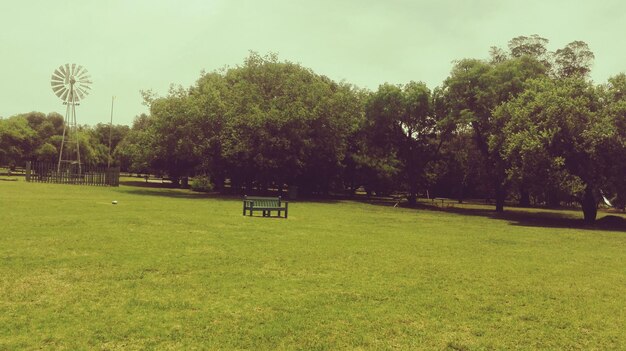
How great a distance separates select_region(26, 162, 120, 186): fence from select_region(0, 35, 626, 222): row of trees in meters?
4.14

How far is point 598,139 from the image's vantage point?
2598cm

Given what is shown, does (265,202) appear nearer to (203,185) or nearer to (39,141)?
(203,185)

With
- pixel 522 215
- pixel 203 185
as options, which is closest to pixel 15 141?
pixel 203 185

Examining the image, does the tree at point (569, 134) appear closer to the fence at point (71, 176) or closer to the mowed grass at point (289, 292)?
the mowed grass at point (289, 292)

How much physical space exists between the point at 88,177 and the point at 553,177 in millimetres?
45104

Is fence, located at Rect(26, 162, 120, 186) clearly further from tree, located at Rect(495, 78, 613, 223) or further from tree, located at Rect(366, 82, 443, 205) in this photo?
tree, located at Rect(495, 78, 613, 223)

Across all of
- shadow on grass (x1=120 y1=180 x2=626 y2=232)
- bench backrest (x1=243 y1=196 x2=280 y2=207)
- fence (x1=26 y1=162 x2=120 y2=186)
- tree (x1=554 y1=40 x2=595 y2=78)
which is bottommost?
shadow on grass (x1=120 y1=180 x2=626 y2=232)

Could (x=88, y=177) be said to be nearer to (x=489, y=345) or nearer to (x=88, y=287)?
(x=88, y=287)

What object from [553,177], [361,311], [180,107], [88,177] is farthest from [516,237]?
[88,177]

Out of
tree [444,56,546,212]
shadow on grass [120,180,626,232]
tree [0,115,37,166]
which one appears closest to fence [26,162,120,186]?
shadow on grass [120,180,626,232]

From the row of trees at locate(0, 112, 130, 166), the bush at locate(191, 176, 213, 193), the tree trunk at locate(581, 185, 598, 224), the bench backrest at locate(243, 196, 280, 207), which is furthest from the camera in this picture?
the row of trees at locate(0, 112, 130, 166)

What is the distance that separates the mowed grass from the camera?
5988 millimetres

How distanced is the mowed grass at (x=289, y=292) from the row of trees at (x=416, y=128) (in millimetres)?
14185

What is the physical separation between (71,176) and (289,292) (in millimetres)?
46421
